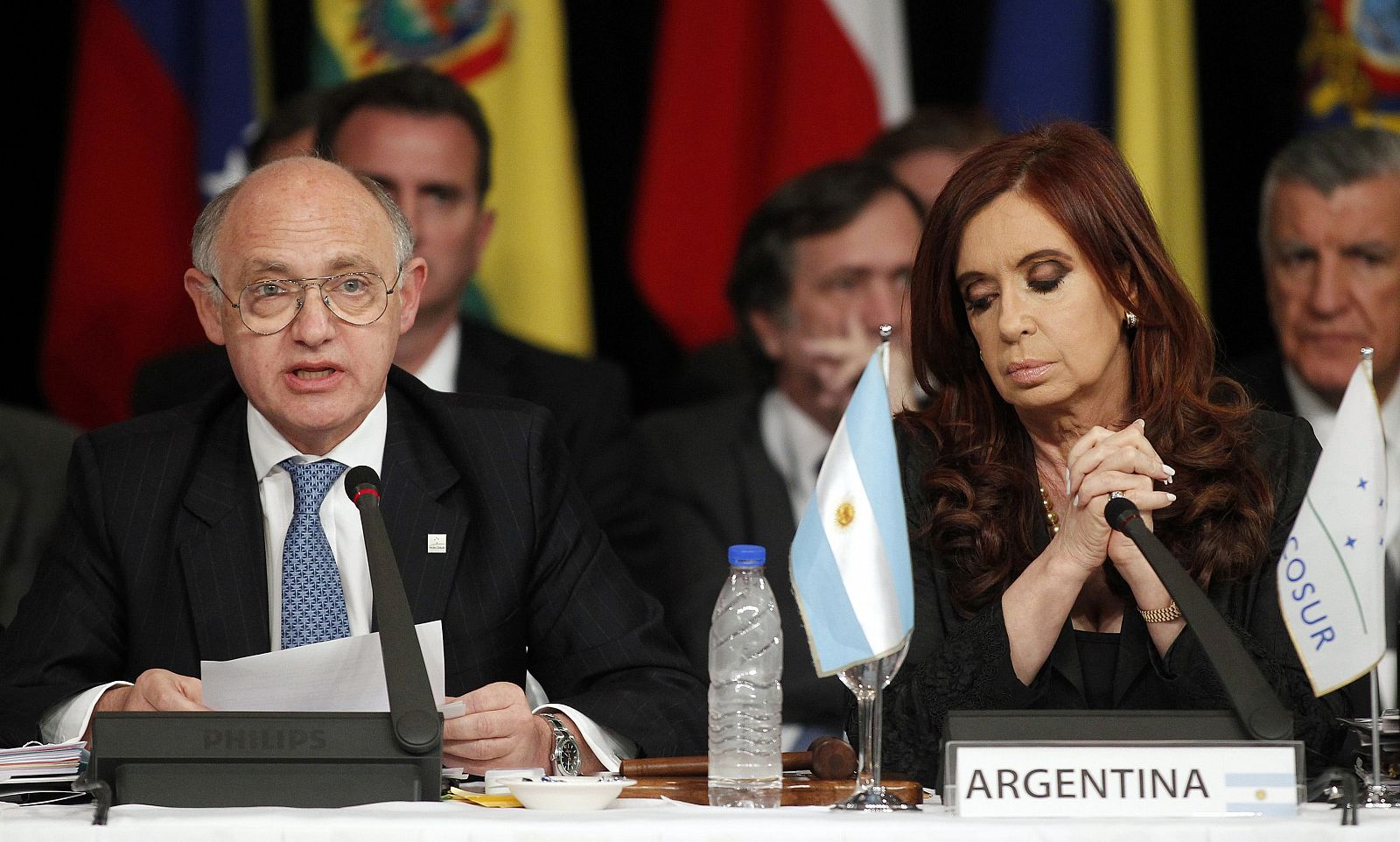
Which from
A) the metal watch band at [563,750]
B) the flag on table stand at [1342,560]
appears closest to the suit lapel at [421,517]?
the metal watch band at [563,750]

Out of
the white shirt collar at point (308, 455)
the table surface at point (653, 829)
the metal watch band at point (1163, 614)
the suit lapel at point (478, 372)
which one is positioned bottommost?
the table surface at point (653, 829)

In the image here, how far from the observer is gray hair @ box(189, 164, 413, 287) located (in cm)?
267

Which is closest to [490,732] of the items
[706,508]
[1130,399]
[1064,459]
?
[1064,459]

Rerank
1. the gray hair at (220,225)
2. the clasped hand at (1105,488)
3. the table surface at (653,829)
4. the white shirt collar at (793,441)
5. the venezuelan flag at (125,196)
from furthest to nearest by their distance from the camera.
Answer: the venezuelan flag at (125,196) → the white shirt collar at (793,441) → the gray hair at (220,225) → the clasped hand at (1105,488) → the table surface at (653,829)

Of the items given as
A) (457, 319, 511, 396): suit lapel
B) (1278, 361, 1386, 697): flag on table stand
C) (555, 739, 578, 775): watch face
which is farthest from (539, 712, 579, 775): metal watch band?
(457, 319, 511, 396): suit lapel

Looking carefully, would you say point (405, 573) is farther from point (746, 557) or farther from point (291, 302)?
point (746, 557)

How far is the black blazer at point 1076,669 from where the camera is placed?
7.47 ft

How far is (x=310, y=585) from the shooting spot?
8.45 feet

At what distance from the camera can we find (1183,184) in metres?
4.77

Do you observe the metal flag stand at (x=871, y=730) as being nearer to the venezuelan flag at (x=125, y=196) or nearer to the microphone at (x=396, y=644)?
the microphone at (x=396, y=644)

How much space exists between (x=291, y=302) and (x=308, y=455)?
26cm

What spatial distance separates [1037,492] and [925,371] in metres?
0.32

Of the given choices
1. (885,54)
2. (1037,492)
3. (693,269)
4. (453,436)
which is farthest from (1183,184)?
(453,436)

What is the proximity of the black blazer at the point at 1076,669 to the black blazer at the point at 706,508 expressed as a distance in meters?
1.36
